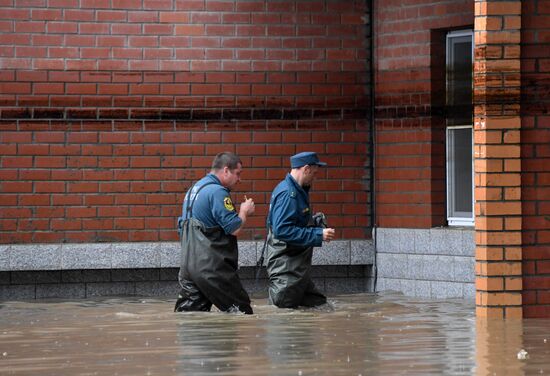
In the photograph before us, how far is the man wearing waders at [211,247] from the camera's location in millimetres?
13297

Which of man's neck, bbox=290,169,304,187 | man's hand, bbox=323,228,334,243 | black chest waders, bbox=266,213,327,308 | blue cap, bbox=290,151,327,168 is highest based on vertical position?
blue cap, bbox=290,151,327,168

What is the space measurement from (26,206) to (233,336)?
17.5 feet

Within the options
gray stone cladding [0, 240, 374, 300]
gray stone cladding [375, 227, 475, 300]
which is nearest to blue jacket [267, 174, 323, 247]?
gray stone cladding [375, 227, 475, 300]

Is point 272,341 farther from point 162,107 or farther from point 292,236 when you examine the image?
point 162,107

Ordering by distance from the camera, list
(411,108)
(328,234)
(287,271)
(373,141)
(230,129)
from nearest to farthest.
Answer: (328,234) → (287,271) → (411,108) → (230,129) → (373,141)

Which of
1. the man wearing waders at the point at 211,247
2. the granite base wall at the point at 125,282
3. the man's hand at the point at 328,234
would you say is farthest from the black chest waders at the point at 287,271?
the granite base wall at the point at 125,282

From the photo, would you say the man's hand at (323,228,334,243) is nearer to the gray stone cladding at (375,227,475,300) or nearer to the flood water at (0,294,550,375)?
the flood water at (0,294,550,375)

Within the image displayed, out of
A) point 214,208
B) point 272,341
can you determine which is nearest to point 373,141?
point 214,208

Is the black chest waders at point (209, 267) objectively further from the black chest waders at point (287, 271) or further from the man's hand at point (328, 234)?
the man's hand at point (328, 234)

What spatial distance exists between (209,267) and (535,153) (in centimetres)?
306

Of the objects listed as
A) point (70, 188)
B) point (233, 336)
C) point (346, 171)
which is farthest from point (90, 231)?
point (233, 336)

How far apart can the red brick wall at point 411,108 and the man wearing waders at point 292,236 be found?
2.79 meters

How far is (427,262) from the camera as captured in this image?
53.8 ft

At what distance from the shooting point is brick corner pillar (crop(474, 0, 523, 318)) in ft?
41.1
